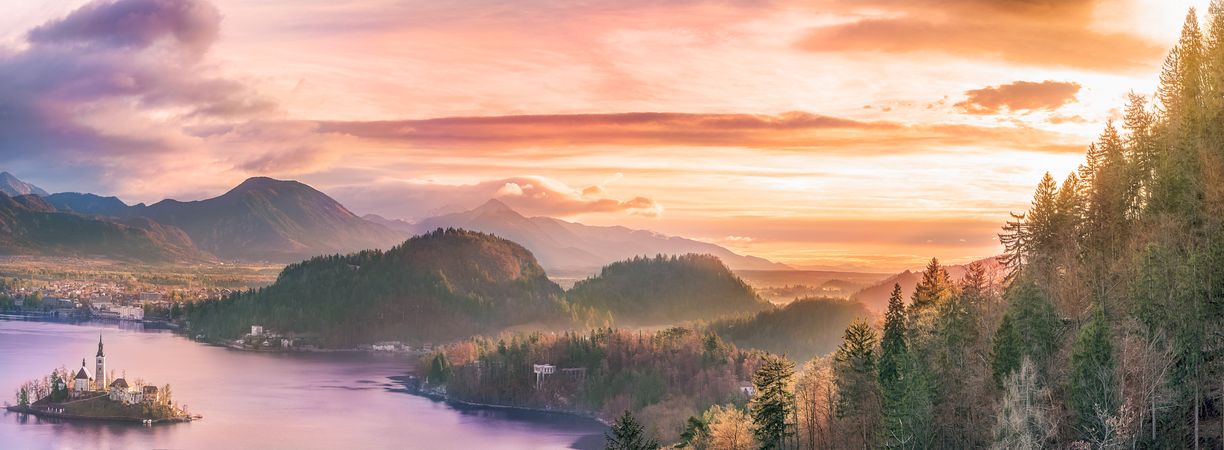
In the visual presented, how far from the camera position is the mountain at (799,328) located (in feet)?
373

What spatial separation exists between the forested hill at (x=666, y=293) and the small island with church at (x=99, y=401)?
96.6 metres

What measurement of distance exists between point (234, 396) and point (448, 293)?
87644 millimetres

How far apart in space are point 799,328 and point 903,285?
94.1ft

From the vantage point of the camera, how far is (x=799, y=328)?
119250 millimetres

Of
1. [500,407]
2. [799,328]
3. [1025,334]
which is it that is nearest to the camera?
[1025,334]

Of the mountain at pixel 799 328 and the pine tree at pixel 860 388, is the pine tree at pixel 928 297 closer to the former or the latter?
the pine tree at pixel 860 388

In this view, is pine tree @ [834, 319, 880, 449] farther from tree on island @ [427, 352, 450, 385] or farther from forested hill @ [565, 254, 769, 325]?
forested hill @ [565, 254, 769, 325]

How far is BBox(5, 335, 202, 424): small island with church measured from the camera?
8569 cm

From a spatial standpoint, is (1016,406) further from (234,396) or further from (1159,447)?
(234,396)

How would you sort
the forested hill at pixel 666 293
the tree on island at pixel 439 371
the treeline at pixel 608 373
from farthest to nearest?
the forested hill at pixel 666 293, the tree on island at pixel 439 371, the treeline at pixel 608 373

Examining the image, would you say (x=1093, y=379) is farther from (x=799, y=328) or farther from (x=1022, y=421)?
(x=799, y=328)

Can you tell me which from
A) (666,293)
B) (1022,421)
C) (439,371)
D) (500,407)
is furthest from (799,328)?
(1022,421)

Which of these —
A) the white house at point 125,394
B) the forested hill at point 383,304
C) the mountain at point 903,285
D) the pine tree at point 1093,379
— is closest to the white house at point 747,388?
the mountain at point 903,285

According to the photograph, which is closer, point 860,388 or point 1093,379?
point 1093,379
